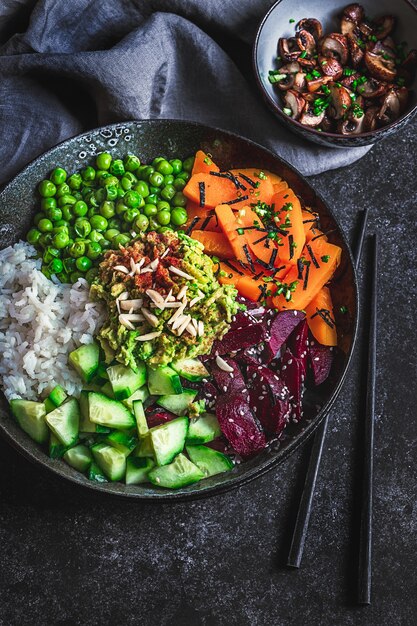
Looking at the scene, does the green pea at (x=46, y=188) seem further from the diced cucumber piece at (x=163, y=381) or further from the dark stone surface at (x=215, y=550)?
the dark stone surface at (x=215, y=550)

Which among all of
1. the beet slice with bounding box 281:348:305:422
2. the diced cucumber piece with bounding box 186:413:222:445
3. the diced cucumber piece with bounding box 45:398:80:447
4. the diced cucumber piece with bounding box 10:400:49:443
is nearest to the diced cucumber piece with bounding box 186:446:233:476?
the diced cucumber piece with bounding box 186:413:222:445

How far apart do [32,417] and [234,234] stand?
1340 millimetres

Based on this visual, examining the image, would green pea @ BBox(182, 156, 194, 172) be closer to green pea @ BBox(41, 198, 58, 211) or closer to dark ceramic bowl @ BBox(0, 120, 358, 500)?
dark ceramic bowl @ BBox(0, 120, 358, 500)

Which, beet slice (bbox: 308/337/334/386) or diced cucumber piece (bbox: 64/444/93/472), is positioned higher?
beet slice (bbox: 308/337/334/386)

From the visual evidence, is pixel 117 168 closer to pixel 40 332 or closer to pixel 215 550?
pixel 40 332

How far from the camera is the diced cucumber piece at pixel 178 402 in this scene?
3.60m

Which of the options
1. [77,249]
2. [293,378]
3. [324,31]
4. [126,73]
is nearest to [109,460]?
[293,378]

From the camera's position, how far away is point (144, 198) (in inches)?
159

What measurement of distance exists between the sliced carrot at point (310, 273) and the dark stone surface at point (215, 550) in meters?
0.72

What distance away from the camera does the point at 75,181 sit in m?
3.97

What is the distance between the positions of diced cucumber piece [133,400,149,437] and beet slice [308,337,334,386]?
905 millimetres

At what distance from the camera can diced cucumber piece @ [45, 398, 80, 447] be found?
11.6ft

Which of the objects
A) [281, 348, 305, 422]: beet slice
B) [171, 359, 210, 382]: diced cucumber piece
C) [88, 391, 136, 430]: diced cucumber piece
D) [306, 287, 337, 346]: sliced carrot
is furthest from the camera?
[306, 287, 337, 346]: sliced carrot

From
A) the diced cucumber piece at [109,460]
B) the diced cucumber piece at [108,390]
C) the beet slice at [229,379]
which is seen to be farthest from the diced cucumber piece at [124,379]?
the beet slice at [229,379]
